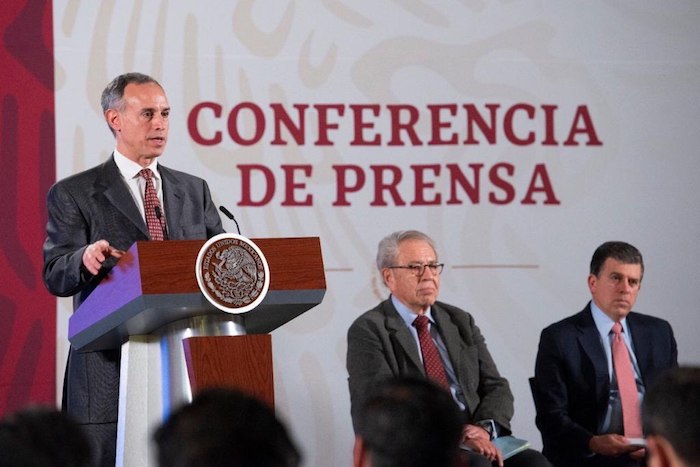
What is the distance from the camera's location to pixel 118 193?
11.2 ft

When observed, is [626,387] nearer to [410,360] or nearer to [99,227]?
[410,360]

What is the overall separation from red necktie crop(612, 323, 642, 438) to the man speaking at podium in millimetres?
1935

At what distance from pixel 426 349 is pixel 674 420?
2.82 m

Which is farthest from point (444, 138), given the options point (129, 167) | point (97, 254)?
point (97, 254)

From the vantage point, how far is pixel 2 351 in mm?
5387

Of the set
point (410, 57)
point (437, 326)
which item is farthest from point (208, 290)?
point (410, 57)

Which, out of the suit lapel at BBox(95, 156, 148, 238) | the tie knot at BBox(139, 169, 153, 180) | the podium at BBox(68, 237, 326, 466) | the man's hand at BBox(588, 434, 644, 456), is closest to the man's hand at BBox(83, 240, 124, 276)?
the podium at BBox(68, 237, 326, 466)

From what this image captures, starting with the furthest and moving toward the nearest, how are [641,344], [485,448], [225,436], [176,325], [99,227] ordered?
[641,344] → [485,448] → [99,227] → [176,325] → [225,436]

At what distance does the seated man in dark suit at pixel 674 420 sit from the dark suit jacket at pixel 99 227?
1747 millimetres

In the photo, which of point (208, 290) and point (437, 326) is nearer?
point (208, 290)

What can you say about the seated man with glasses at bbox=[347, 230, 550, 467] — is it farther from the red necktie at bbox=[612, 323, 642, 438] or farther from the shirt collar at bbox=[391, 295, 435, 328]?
the red necktie at bbox=[612, 323, 642, 438]

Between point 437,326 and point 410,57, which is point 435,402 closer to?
point 437,326

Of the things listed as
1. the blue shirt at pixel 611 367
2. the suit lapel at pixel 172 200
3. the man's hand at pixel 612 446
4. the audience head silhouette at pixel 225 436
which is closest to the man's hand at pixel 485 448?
the man's hand at pixel 612 446

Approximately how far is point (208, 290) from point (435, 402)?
114cm
